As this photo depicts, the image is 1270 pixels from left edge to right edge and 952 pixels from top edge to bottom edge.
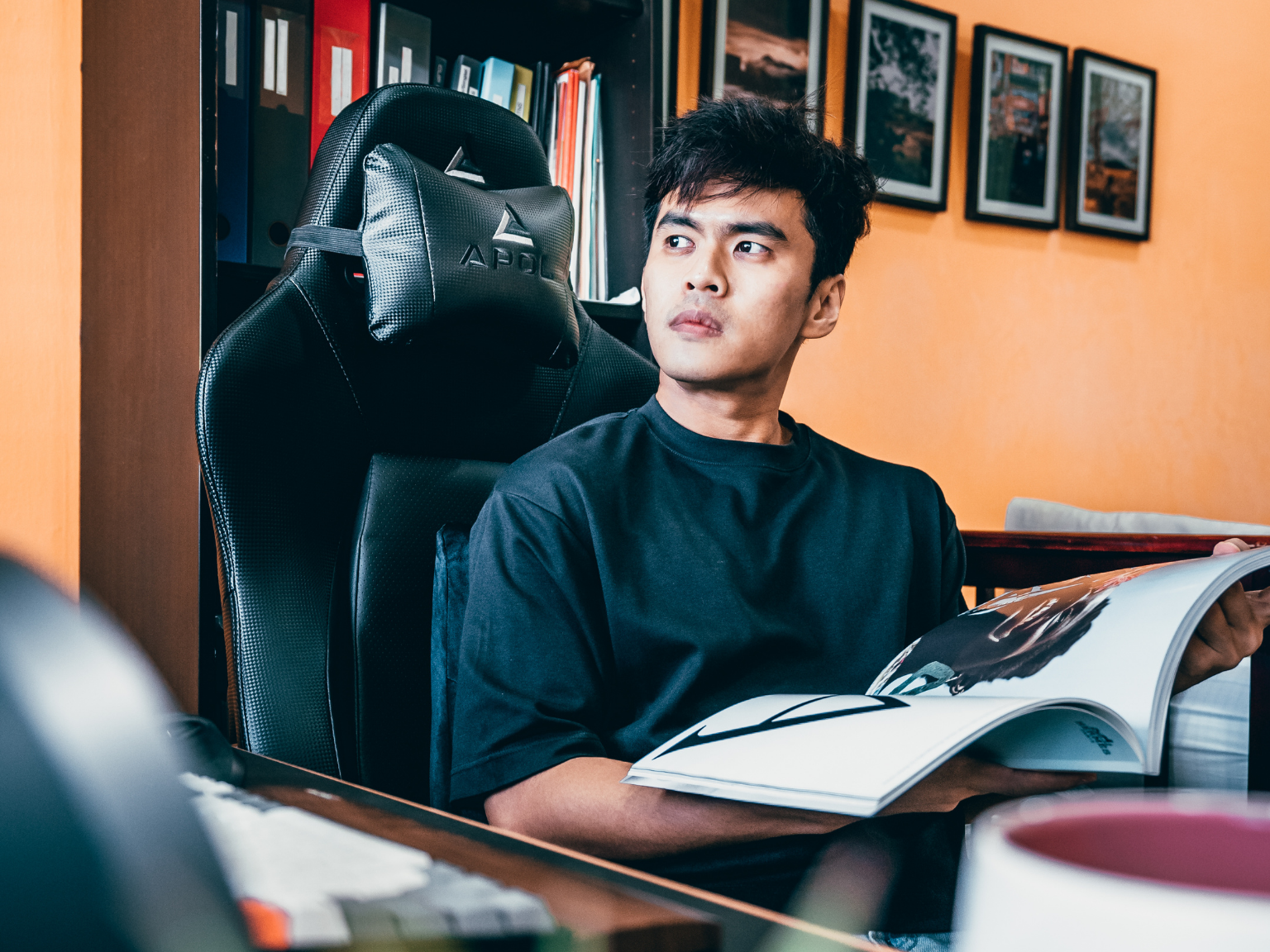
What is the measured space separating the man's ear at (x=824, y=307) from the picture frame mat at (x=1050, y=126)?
4.60 ft

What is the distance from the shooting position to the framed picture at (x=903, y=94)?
7.36 feet

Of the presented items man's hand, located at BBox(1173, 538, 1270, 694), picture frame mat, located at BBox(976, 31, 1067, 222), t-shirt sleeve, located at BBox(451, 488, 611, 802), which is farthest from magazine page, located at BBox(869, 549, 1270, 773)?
picture frame mat, located at BBox(976, 31, 1067, 222)

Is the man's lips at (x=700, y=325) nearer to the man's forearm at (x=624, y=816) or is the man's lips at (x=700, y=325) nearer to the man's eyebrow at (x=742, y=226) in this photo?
the man's eyebrow at (x=742, y=226)

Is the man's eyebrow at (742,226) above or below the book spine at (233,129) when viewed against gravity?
below

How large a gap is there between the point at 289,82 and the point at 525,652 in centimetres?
87

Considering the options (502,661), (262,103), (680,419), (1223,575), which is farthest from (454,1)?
(1223,575)

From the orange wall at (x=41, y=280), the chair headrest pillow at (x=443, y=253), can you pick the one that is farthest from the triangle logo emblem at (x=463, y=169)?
the orange wall at (x=41, y=280)

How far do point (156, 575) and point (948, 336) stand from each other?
6.22ft

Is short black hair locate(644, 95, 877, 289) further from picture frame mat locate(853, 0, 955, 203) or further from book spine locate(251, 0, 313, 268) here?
picture frame mat locate(853, 0, 955, 203)

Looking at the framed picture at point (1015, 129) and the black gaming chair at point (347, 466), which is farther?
the framed picture at point (1015, 129)

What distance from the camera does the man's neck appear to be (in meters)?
1.11

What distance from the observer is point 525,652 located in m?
0.87

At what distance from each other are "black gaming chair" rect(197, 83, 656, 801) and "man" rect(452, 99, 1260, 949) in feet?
0.32

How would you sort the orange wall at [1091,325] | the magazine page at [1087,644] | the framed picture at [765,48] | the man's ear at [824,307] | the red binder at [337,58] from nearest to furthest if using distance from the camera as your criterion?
the magazine page at [1087,644], the man's ear at [824,307], the red binder at [337,58], the framed picture at [765,48], the orange wall at [1091,325]
